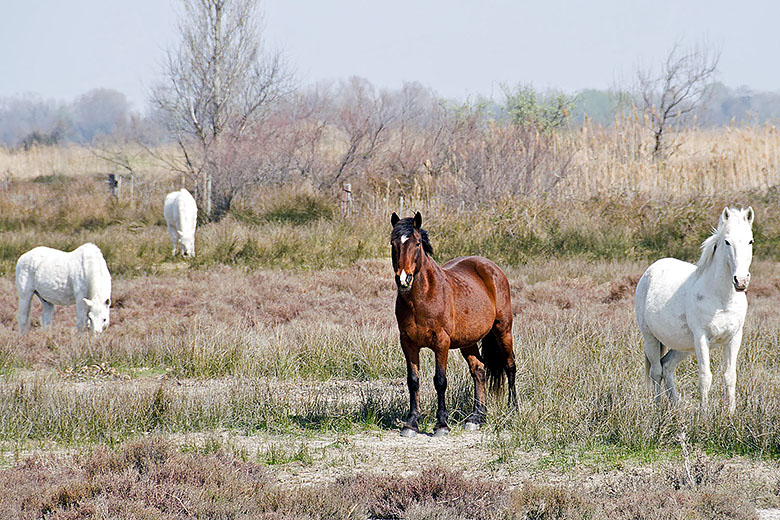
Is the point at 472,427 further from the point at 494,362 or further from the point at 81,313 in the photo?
the point at 81,313

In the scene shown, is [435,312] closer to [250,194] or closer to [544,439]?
[544,439]

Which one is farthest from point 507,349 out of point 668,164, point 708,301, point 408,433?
point 668,164

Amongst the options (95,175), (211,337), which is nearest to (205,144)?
(95,175)

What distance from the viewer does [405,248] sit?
6.15 m

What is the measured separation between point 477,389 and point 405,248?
1.64 m

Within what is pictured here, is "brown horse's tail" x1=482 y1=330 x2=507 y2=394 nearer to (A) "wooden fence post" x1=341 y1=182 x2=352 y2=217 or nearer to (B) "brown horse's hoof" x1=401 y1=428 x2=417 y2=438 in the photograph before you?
(B) "brown horse's hoof" x1=401 y1=428 x2=417 y2=438

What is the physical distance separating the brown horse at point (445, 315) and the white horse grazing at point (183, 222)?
521 inches

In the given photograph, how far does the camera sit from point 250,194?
25844 millimetres

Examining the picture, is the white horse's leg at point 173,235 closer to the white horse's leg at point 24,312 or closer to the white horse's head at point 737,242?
the white horse's leg at point 24,312

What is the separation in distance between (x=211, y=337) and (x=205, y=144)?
1851 cm

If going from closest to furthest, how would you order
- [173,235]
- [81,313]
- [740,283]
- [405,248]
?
[740,283] < [405,248] < [81,313] < [173,235]

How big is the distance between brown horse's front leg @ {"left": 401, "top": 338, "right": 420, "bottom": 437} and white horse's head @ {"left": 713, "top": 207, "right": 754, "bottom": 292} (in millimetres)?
2515

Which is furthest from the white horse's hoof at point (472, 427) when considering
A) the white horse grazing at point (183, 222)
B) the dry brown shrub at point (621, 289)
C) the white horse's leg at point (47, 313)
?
the white horse grazing at point (183, 222)

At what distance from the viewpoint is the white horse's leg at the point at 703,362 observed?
650 cm
